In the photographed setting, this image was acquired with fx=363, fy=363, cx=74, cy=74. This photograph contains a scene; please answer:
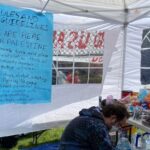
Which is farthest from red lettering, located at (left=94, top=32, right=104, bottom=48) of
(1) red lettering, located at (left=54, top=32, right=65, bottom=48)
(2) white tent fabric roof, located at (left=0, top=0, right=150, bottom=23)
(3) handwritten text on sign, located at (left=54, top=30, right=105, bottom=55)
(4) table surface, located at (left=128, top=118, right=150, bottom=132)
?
(4) table surface, located at (left=128, top=118, right=150, bottom=132)

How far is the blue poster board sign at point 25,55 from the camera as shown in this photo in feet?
11.5

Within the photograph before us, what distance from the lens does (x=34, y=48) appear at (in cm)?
371

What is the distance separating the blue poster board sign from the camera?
3498 millimetres

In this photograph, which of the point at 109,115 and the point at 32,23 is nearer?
the point at 109,115

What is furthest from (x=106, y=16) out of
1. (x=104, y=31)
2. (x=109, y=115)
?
(x=109, y=115)

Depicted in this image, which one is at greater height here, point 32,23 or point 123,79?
point 32,23

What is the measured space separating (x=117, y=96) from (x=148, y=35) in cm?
88

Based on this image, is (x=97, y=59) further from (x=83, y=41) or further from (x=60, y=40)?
(x=60, y=40)

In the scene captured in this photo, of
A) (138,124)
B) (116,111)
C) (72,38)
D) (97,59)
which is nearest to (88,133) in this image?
(116,111)

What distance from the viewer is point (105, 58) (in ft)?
15.0

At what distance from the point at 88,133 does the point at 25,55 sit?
1.53m

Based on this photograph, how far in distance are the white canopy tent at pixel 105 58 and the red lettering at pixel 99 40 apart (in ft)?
0.26

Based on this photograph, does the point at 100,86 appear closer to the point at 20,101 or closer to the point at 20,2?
the point at 20,101

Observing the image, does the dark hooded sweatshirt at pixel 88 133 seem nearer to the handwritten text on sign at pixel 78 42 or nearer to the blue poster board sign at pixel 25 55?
the blue poster board sign at pixel 25 55
